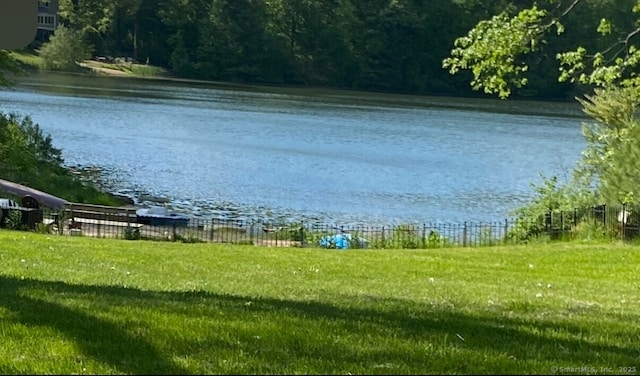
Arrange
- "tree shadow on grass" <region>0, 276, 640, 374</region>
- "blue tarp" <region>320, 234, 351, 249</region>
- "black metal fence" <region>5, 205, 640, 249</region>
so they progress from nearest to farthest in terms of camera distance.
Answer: "tree shadow on grass" <region>0, 276, 640, 374</region>
"black metal fence" <region>5, 205, 640, 249</region>
"blue tarp" <region>320, 234, 351, 249</region>

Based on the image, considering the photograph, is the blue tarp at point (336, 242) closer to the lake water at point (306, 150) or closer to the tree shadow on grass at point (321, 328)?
the lake water at point (306, 150)

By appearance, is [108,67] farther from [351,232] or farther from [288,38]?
[351,232]

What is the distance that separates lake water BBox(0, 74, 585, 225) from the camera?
37.2 m

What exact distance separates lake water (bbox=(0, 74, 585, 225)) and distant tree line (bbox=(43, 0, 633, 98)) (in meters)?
23.3

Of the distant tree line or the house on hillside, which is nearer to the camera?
the house on hillside

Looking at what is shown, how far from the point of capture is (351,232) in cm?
2820

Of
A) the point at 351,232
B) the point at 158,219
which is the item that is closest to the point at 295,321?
the point at 158,219

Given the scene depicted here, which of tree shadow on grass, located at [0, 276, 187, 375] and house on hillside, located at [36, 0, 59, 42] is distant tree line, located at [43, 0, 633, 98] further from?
tree shadow on grass, located at [0, 276, 187, 375]

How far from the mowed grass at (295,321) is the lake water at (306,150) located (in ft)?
68.3

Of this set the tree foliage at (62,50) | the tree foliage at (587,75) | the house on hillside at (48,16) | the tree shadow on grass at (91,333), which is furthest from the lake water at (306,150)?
the tree shadow on grass at (91,333)

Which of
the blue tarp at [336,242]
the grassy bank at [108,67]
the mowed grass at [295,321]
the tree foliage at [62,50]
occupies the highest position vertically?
the tree foliage at [62,50]

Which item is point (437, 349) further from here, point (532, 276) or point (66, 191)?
point (66, 191)

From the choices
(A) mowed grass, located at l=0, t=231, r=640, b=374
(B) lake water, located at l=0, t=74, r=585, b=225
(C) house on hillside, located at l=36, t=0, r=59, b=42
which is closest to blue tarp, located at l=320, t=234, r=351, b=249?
(B) lake water, located at l=0, t=74, r=585, b=225

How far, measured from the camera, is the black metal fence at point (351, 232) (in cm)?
2402
